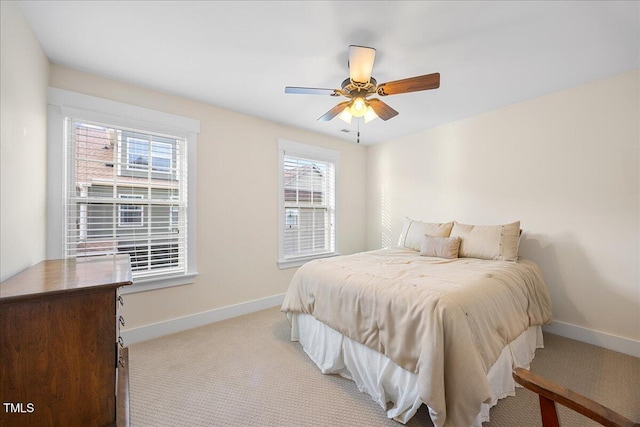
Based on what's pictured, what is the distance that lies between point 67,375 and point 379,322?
163cm

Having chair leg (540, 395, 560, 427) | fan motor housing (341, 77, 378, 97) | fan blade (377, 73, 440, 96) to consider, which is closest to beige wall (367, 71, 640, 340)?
fan blade (377, 73, 440, 96)

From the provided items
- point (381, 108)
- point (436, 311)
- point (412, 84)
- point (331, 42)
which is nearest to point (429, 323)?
point (436, 311)

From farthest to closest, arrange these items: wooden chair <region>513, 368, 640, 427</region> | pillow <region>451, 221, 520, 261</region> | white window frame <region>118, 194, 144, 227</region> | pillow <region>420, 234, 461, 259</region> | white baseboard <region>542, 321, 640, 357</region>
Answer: pillow <region>420, 234, 461, 259</region> → pillow <region>451, 221, 520, 261</region> → white window frame <region>118, 194, 144, 227</region> → white baseboard <region>542, 321, 640, 357</region> → wooden chair <region>513, 368, 640, 427</region>

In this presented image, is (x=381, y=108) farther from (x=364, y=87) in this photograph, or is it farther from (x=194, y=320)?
(x=194, y=320)

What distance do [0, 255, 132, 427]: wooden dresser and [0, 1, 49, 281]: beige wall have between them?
0.38 m

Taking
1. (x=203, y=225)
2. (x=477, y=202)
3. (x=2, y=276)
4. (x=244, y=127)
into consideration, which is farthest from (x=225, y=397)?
(x=477, y=202)

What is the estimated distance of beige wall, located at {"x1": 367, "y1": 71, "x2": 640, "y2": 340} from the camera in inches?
92.1

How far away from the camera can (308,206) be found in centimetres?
399

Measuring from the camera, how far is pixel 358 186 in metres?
4.64

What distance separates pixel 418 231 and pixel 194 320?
2.84 meters

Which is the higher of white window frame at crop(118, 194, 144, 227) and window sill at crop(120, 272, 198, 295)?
white window frame at crop(118, 194, 144, 227)

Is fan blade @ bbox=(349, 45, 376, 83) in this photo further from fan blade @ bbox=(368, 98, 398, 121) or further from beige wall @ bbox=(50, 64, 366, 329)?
beige wall @ bbox=(50, 64, 366, 329)

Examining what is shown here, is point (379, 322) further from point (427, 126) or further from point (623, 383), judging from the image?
point (427, 126)

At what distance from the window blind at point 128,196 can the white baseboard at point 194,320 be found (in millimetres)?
517
